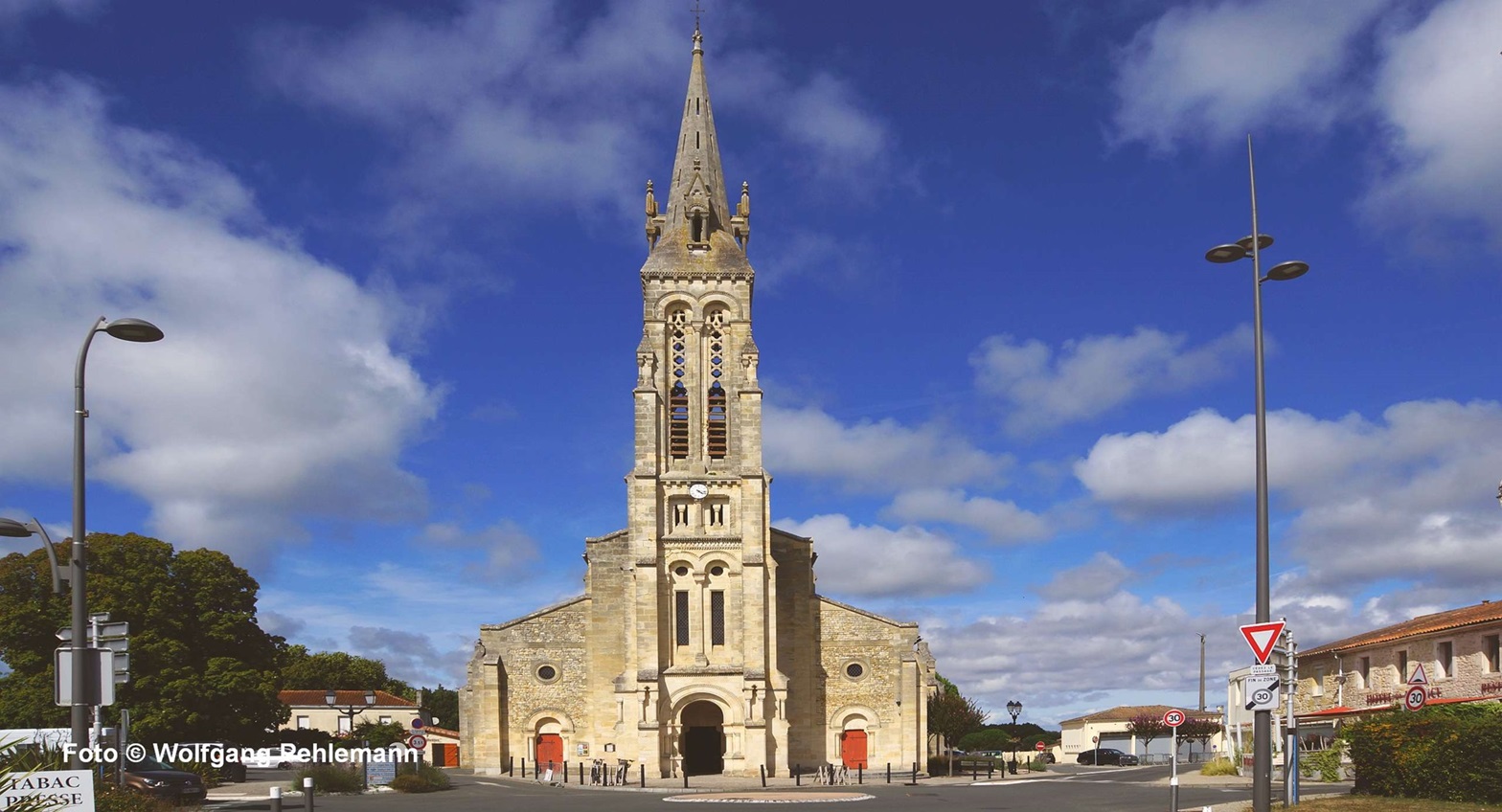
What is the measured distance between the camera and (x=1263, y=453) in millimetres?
16719

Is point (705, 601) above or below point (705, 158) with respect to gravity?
below

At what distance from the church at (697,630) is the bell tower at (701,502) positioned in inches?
2.4

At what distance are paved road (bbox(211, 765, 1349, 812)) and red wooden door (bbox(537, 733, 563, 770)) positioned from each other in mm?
→ 9660

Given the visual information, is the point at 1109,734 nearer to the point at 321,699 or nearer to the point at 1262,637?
the point at 321,699

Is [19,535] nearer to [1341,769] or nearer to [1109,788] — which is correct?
[1109,788]

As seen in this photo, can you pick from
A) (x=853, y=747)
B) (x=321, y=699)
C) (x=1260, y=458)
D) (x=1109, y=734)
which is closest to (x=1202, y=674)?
(x=1109, y=734)

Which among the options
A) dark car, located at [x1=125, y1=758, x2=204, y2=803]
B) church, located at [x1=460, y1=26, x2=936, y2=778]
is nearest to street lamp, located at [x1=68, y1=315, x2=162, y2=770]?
dark car, located at [x1=125, y1=758, x2=204, y2=803]

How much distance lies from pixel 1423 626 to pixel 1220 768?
8326 mm

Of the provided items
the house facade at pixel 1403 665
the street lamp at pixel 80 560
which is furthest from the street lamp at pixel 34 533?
the house facade at pixel 1403 665

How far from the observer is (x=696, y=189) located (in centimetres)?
5312

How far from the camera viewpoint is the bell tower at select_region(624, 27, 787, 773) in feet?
155

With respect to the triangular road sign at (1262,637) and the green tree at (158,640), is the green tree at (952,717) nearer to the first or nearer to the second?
the green tree at (158,640)

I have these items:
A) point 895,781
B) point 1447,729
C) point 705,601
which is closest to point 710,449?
point 705,601

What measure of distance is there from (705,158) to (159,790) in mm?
36042
